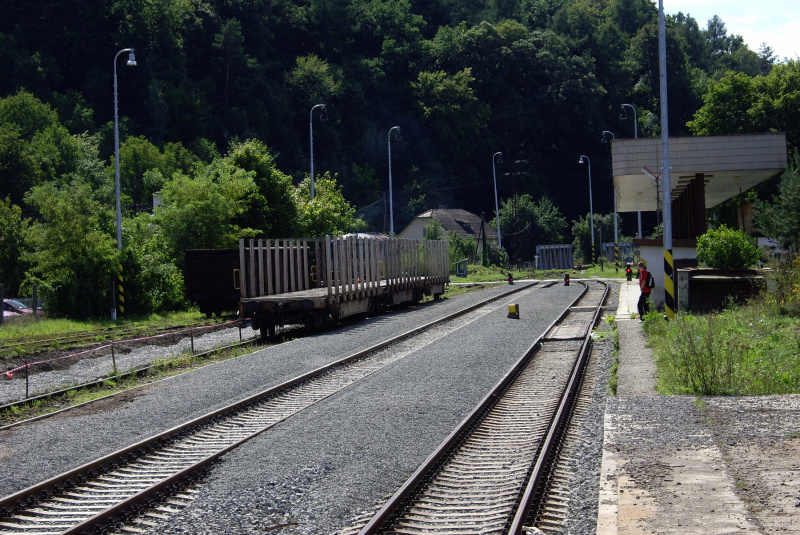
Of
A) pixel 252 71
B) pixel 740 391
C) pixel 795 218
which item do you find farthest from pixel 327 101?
pixel 740 391

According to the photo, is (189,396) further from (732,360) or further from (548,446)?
(732,360)

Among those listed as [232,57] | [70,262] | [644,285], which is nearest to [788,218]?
[644,285]

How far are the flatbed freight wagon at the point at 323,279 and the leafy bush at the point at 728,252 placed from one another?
395 inches

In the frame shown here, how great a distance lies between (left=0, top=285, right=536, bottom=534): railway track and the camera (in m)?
7.30

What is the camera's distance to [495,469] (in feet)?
28.1

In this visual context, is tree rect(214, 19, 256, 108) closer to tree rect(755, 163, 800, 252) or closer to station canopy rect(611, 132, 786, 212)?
station canopy rect(611, 132, 786, 212)

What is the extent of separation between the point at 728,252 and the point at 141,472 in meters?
18.6

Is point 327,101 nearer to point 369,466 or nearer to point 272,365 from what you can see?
point 272,365

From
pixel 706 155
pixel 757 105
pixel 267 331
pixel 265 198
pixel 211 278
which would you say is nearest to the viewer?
pixel 267 331

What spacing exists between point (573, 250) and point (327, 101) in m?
30.1

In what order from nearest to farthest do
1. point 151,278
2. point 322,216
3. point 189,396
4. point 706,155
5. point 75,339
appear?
1. point 189,396
2. point 75,339
3. point 706,155
4. point 151,278
5. point 322,216

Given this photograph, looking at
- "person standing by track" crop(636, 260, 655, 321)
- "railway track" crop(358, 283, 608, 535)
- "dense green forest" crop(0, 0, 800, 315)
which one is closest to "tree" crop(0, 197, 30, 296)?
"dense green forest" crop(0, 0, 800, 315)

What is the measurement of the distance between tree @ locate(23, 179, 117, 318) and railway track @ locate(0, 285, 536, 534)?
16990mm

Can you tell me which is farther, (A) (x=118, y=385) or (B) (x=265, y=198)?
(B) (x=265, y=198)
